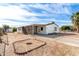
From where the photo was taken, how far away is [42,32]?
2.79m

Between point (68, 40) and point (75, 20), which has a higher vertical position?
point (75, 20)

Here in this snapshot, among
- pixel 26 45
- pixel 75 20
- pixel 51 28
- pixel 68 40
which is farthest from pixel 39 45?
pixel 75 20

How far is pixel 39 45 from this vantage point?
2.70 meters

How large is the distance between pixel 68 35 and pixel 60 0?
0.56m

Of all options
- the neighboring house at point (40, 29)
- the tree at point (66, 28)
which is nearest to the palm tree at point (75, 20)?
the tree at point (66, 28)

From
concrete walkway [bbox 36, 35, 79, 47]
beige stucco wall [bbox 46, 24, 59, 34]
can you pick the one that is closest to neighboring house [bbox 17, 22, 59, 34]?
beige stucco wall [bbox 46, 24, 59, 34]

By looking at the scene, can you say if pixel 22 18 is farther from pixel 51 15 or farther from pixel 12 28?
pixel 51 15

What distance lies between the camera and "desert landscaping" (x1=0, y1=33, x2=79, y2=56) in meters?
2.65

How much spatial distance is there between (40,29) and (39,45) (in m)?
0.25

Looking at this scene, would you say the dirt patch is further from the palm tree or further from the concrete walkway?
the palm tree

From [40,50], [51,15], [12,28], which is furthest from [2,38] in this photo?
[51,15]

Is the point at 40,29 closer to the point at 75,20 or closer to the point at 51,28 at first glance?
the point at 51,28

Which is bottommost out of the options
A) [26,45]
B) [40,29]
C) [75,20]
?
[26,45]

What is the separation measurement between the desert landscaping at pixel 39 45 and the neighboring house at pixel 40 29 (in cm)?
7
